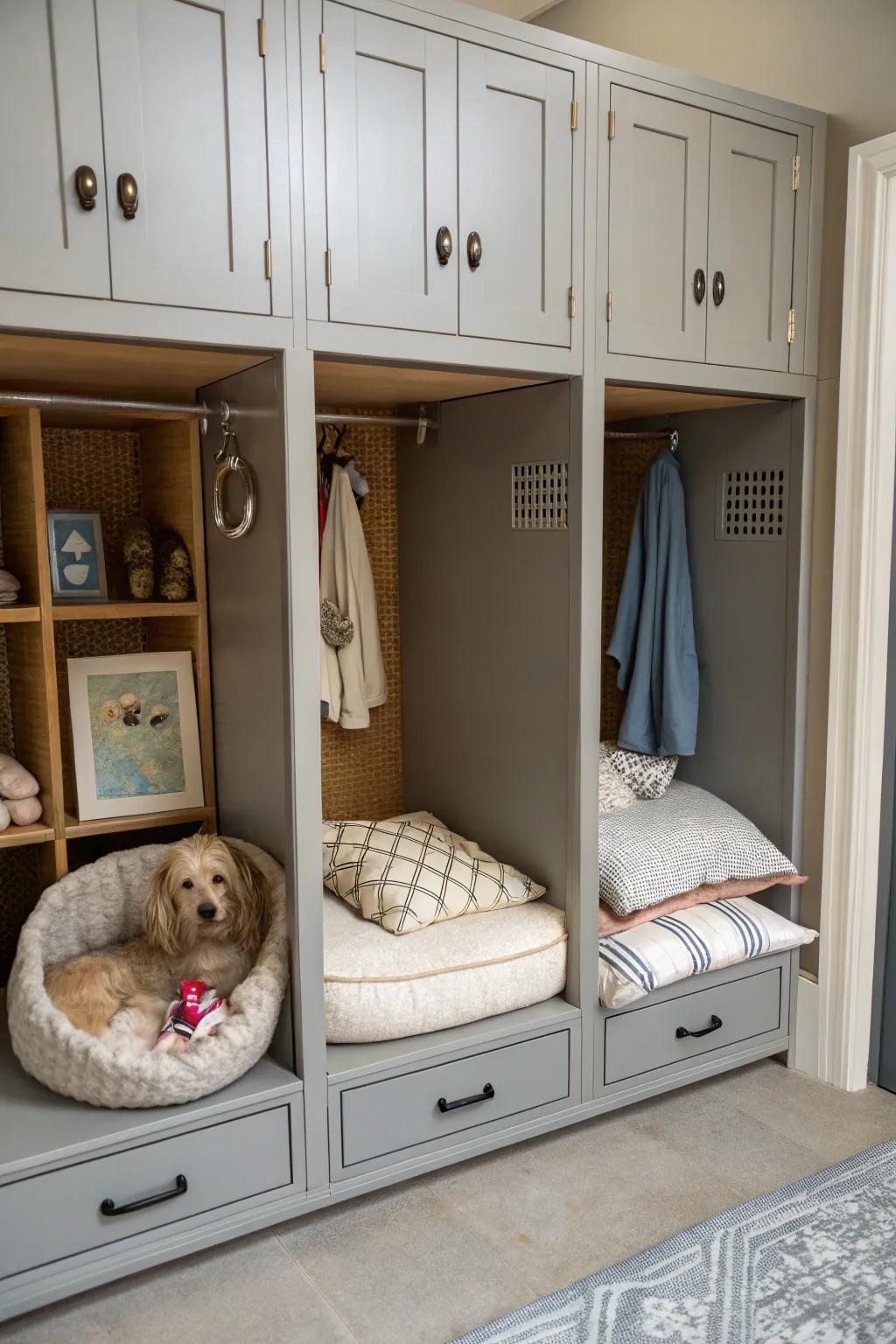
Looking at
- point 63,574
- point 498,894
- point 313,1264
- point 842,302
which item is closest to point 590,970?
point 498,894

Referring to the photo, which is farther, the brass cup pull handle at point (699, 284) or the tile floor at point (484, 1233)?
the brass cup pull handle at point (699, 284)

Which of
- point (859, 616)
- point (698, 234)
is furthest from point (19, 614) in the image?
point (859, 616)

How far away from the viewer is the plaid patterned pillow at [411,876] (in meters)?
2.56

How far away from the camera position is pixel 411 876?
2.62m

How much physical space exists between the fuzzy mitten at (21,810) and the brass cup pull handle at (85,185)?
1.30 metres

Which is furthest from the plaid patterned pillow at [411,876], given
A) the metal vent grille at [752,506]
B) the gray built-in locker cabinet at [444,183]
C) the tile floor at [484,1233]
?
the gray built-in locker cabinet at [444,183]

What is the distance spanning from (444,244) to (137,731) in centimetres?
131

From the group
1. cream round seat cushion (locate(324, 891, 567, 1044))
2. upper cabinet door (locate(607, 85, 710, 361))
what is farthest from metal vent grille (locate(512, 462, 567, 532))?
cream round seat cushion (locate(324, 891, 567, 1044))

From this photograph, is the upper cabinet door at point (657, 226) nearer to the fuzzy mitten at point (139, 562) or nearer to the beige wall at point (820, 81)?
the beige wall at point (820, 81)

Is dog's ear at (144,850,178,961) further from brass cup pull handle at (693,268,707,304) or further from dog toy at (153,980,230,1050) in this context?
brass cup pull handle at (693,268,707,304)

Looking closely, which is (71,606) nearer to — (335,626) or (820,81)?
(335,626)

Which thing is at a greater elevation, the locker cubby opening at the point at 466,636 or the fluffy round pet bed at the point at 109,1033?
the locker cubby opening at the point at 466,636

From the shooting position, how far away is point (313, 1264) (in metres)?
2.21

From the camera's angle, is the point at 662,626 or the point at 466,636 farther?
the point at 662,626
